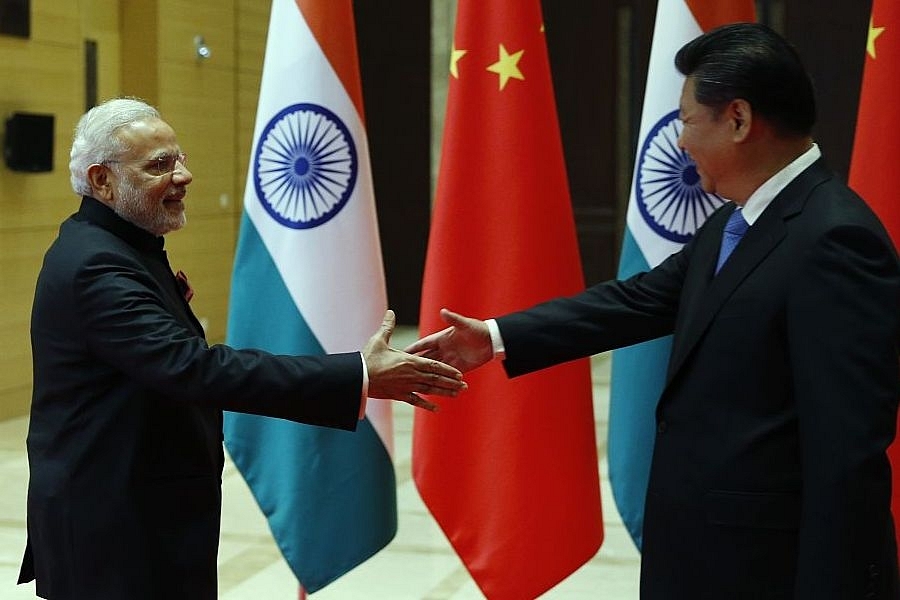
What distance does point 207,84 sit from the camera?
1036 centimetres

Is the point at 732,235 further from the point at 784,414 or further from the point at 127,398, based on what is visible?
the point at 127,398

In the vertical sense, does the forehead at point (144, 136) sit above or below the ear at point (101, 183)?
above

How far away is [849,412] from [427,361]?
995 mm

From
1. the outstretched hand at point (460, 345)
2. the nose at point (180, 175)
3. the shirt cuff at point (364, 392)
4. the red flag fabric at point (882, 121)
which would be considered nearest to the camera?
the shirt cuff at point (364, 392)

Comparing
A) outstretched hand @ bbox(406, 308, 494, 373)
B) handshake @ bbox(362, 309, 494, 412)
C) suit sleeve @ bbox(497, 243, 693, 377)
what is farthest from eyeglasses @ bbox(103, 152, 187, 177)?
suit sleeve @ bbox(497, 243, 693, 377)

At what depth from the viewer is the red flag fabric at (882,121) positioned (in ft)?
12.3

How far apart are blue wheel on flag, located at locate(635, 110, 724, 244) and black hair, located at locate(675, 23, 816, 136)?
142 centimetres

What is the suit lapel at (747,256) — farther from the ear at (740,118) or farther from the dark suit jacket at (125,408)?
the dark suit jacket at (125,408)

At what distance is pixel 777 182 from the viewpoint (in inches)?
93.3

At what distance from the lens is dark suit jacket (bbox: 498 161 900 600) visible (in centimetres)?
210

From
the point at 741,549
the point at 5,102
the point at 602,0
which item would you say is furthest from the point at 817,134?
the point at 741,549

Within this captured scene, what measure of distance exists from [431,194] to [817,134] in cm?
346

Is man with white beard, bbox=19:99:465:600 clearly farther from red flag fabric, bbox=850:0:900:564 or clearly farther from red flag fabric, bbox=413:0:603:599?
red flag fabric, bbox=850:0:900:564

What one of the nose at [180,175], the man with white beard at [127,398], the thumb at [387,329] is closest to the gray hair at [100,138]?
the man with white beard at [127,398]
